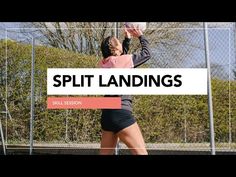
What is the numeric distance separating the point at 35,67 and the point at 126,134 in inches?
67.4

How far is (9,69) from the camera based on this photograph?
825 cm

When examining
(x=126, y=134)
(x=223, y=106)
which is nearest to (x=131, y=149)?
(x=126, y=134)

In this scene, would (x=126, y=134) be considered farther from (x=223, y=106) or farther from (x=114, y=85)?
(x=223, y=106)

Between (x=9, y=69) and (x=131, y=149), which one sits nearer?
(x=131, y=149)

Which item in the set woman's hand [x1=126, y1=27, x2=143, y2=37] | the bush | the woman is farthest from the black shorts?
woman's hand [x1=126, y1=27, x2=143, y2=37]

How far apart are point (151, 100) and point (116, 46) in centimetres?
91

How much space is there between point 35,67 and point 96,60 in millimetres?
959

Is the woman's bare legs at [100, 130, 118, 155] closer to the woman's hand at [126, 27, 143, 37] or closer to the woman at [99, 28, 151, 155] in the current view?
the woman at [99, 28, 151, 155]

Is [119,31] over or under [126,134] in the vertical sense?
over

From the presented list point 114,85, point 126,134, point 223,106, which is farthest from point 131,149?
point 223,106

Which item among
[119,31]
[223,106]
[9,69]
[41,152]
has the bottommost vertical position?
[41,152]

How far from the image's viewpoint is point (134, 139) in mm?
7641

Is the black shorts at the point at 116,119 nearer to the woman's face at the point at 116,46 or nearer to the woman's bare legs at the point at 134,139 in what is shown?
the woman's bare legs at the point at 134,139

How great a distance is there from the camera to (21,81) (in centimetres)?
827
